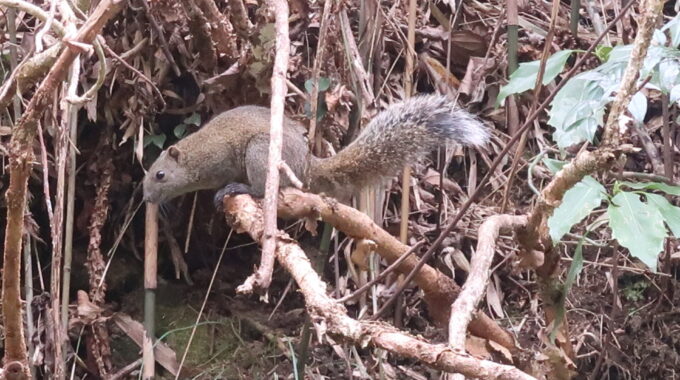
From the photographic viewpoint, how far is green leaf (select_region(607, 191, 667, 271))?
6.95ft

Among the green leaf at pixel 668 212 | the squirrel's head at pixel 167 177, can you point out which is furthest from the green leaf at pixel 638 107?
the squirrel's head at pixel 167 177

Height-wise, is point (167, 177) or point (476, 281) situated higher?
point (476, 281)

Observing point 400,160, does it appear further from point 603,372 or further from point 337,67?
point 603,372

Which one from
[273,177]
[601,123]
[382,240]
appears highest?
[273,177]

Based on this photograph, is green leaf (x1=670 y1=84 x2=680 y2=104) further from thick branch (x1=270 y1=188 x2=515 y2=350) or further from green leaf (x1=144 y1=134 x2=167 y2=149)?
green leaf (x1=144 y1=134 x2=167 y2=149)

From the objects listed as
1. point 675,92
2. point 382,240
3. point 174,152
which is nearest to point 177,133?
point 174,152

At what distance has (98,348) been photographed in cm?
381

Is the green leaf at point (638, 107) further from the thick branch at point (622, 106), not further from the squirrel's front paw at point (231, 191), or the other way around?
the squirrel's front paw at point (231, 191)

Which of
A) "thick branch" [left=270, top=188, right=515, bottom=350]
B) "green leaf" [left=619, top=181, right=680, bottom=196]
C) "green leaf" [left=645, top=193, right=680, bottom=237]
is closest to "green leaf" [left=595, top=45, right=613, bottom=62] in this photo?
"green leaf" [left=619, top=181, right=680, bottom=196]

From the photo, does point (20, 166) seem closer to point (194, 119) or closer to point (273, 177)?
point (273, 177)

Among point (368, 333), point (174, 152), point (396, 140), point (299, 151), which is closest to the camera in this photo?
point (368, 333)

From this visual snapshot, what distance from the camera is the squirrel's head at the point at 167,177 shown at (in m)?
3.79

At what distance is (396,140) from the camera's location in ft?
10.6

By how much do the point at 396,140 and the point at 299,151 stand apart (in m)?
0.66
